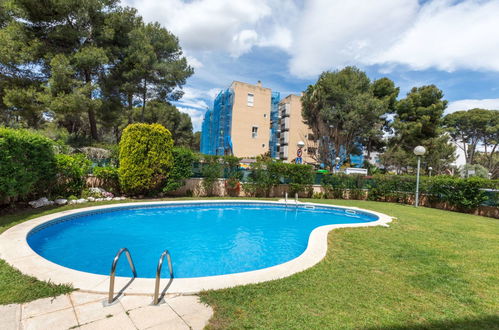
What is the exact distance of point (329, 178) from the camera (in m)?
17.4

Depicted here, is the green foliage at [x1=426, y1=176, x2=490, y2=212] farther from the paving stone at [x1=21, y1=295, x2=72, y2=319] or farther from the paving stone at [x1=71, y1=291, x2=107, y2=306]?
the paving stone at [x1=21, y1=295, x2=72, y2=319]

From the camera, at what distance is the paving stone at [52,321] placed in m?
2.51

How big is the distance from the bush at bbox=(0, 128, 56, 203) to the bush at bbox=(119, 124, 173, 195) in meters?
3.06

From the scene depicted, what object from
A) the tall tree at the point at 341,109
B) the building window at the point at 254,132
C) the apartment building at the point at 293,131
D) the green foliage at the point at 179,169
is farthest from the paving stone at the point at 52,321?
the apartment building at the point at 293,131

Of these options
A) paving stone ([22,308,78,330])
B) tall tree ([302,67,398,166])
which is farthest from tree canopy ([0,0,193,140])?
tall tree ([302,67,398,166])

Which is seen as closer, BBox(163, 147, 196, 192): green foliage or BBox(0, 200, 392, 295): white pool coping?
BBox(0, 200, 392, 295): white pool coping

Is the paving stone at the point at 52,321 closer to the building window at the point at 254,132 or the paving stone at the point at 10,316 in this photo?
the paving stone at the point at 10,316

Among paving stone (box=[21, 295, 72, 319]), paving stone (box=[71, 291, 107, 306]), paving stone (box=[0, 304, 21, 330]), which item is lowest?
paving stone (box=[71, 291, 107, 306])

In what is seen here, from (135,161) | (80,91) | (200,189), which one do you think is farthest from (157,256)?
(80,91)

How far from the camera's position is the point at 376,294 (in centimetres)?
345

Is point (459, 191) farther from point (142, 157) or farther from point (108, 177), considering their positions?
point (108, 177)

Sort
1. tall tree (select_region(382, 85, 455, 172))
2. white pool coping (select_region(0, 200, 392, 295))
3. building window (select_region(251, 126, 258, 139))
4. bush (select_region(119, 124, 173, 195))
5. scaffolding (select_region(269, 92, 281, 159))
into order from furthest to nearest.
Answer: scaffolding (select_region(269, 92, 281, 159))
building window (select_region(251, 126, 258, 139))
tall tree (select_region(382, 85, 455, 172))
bush (select_region(119, 124, 173, 195))
white pool coping (select_region(0, 200, 392, 295))

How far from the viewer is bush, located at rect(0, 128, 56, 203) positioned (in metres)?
7.04

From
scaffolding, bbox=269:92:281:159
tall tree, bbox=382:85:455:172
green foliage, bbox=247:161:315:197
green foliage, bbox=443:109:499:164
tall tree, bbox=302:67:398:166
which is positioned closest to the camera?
green foliage, bbox=247:161:315:197
